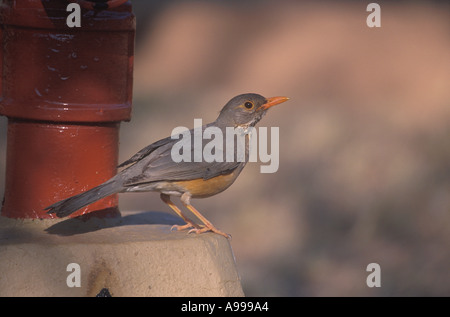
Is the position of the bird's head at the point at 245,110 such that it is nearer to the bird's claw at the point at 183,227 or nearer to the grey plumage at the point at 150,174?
the grey plumage at the point at 150,174

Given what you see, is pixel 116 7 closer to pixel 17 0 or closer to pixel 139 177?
pixel 17 0

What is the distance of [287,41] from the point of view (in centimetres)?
1505

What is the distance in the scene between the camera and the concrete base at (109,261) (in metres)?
5.01

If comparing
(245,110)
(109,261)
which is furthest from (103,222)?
(245,110)

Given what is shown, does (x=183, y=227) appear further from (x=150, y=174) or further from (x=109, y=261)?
(x=109, y=261)

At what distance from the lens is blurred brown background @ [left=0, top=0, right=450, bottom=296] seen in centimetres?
1002

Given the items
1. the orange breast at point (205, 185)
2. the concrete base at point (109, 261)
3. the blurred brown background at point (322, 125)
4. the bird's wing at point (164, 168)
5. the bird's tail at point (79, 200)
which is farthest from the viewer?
the blurred brown background at point (322, 125)

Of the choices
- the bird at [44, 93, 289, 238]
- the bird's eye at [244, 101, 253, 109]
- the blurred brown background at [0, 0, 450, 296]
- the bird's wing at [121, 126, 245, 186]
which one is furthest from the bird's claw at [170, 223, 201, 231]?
the blurred brown background at [0, 0, 450, 296]

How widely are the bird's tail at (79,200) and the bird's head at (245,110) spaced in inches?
44.7

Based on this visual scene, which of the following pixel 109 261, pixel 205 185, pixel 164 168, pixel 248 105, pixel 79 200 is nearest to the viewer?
pixel 109 261

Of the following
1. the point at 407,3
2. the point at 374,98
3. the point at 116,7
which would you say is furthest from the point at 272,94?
the point at 116,7

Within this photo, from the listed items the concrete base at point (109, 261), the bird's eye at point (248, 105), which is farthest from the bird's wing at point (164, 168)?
the bird's eye at point (248, 105)

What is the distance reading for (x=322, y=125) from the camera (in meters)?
12.3

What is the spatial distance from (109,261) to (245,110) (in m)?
1.61
